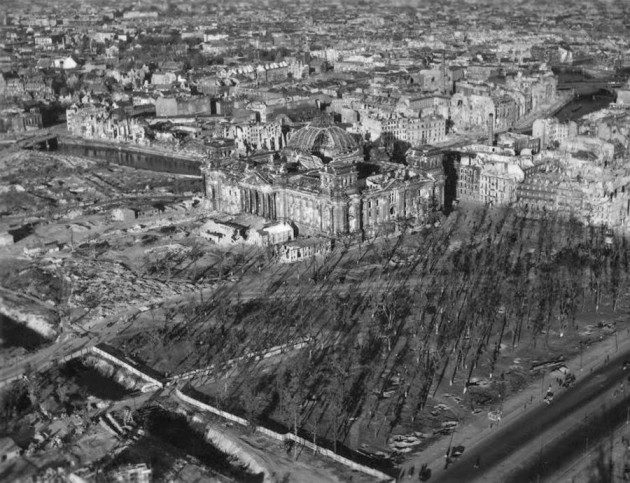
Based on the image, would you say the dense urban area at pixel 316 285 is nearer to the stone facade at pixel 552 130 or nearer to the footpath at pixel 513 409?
the footpath at pixel 513 409

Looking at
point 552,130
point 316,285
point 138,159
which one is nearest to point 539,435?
point 316,285

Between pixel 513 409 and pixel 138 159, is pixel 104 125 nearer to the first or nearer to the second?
pixel 138 159

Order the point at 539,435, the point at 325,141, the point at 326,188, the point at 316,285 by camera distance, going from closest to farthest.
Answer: the point at 539,435 < the point at 316,285 < the point at 326,188 < the point at 325,141

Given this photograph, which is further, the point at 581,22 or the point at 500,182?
the point at 581,22

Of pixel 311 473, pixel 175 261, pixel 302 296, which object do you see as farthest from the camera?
pixel 175 261

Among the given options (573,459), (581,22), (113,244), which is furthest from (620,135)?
(581,22)

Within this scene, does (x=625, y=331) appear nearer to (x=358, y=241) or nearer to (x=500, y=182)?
(x=358, y=241)
